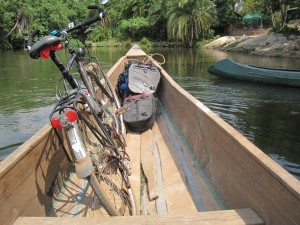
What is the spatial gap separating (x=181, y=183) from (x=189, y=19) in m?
31.3

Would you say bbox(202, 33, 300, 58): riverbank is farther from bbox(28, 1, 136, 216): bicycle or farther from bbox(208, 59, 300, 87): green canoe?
bbox(28, 1, 136, 216): bicycle

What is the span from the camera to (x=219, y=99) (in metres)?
9.89

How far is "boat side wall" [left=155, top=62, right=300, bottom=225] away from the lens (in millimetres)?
1810

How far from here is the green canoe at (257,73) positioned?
35.9 ft

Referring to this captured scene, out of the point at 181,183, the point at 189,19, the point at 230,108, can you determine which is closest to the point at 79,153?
the point at 181,183

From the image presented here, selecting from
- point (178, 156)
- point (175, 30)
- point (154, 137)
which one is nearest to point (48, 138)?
point (178, 156)

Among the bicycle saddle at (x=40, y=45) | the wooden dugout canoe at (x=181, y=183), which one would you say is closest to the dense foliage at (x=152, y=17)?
the wooden dugout canoe at (x=181, y=183)

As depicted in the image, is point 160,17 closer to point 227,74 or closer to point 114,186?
point 227,74

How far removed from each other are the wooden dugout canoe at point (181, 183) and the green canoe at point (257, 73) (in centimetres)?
744

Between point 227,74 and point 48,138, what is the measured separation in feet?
36.3

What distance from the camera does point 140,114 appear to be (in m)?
5.30

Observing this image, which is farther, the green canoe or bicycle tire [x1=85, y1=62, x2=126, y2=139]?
the green canoe

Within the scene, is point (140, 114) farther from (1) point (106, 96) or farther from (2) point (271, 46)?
(2) point (271, 46)

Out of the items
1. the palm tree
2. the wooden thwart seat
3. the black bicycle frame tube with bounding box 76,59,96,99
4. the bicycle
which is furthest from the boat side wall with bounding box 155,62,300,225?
the palm tree
